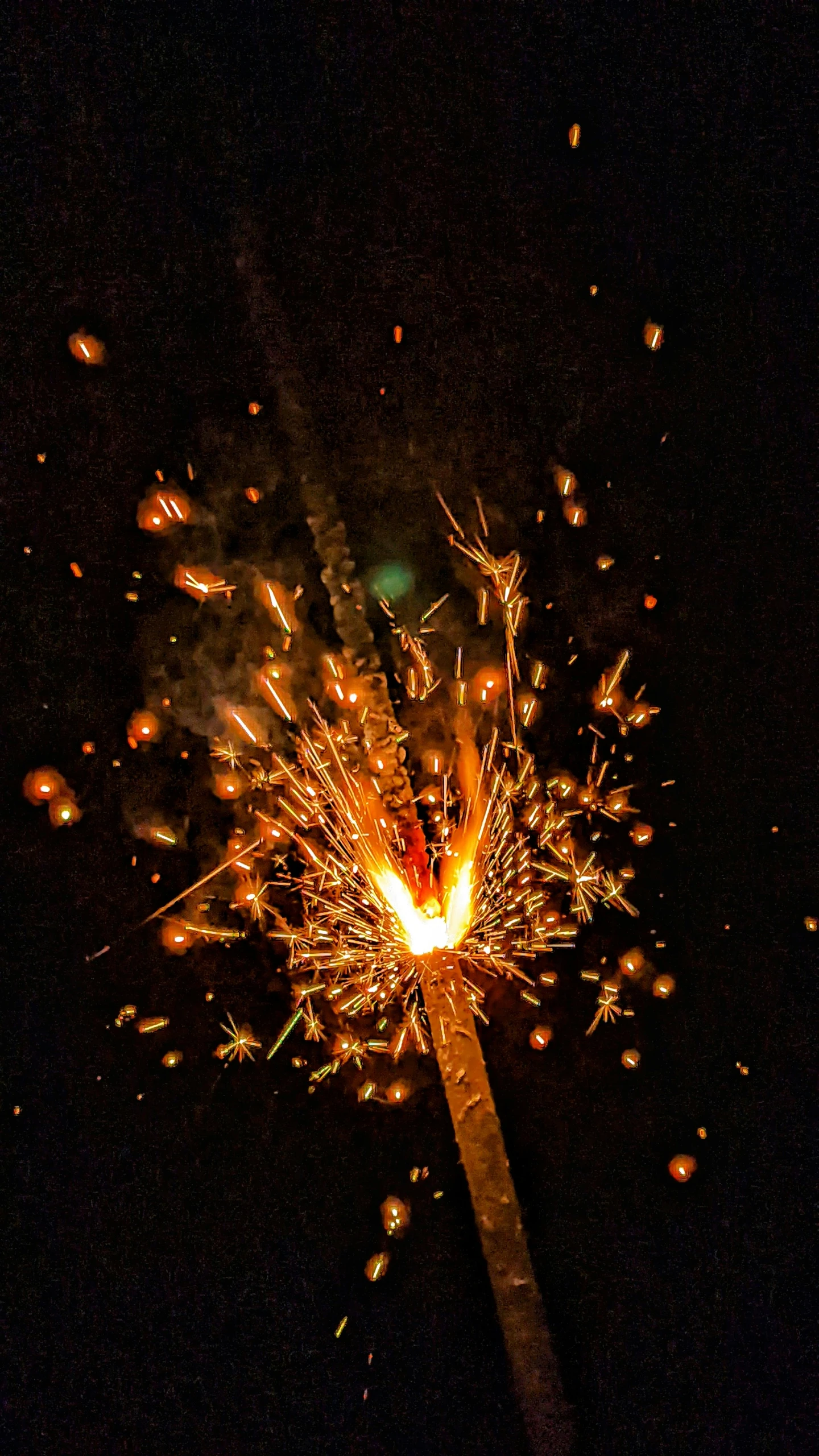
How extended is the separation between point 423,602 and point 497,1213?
0.39 meters

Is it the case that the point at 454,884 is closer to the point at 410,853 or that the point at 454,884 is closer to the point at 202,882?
the point at 410,853

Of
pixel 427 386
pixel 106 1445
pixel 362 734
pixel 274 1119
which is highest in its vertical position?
pixel 427 386

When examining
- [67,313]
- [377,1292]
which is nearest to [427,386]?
[67,313]

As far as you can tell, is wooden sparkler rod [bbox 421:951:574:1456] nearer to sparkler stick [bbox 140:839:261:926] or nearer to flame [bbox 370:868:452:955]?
flame [bbox 370:868:452:955]

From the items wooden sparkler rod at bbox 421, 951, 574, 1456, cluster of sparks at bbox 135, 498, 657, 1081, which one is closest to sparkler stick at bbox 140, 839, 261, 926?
cluster of sparks at bbox 135, 498, 657, 1081

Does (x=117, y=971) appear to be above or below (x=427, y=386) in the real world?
below

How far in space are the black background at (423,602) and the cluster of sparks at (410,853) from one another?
25 millimetres

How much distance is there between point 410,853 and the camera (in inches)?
20.0

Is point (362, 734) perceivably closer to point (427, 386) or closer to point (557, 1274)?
point (427, 386)

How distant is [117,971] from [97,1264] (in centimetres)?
19

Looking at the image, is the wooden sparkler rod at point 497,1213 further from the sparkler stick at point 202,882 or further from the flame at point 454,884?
the sparkler stick at point 202,882

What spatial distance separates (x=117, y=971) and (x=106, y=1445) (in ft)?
1.00

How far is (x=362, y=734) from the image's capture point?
0.49 meters

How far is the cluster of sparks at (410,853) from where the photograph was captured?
19.5 inches
